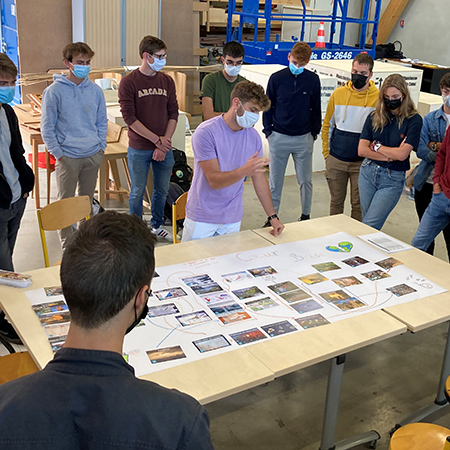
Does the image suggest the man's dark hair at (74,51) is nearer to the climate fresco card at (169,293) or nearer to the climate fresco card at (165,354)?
the climate fresco card at (169,293)

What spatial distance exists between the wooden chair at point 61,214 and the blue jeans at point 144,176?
1239 mm

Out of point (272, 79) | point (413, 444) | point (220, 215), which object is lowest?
point (413, 444)

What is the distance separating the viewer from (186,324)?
7.86 ft

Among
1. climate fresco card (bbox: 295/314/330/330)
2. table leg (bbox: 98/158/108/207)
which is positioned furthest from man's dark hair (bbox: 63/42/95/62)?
climate fresco card (bbox: 295/314/330/330)

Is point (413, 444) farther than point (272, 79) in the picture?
No

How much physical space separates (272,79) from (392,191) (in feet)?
5.65

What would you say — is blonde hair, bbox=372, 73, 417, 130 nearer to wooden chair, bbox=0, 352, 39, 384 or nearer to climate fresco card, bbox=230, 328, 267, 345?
climate fresco card, bbox=230, 328, 267, 345

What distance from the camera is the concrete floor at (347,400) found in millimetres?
2891

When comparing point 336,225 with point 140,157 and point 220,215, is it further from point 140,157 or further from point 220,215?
point 140,157

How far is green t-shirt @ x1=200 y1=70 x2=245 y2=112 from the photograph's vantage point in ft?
17.2

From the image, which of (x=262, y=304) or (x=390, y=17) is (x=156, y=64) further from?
(x=390, y=17)

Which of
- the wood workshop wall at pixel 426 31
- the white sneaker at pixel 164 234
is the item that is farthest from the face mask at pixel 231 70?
the wood workshop wall at pixel 426 31

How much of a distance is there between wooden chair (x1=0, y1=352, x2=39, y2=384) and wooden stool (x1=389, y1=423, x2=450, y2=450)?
156cm

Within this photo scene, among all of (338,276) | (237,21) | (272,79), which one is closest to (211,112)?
(272,79)
